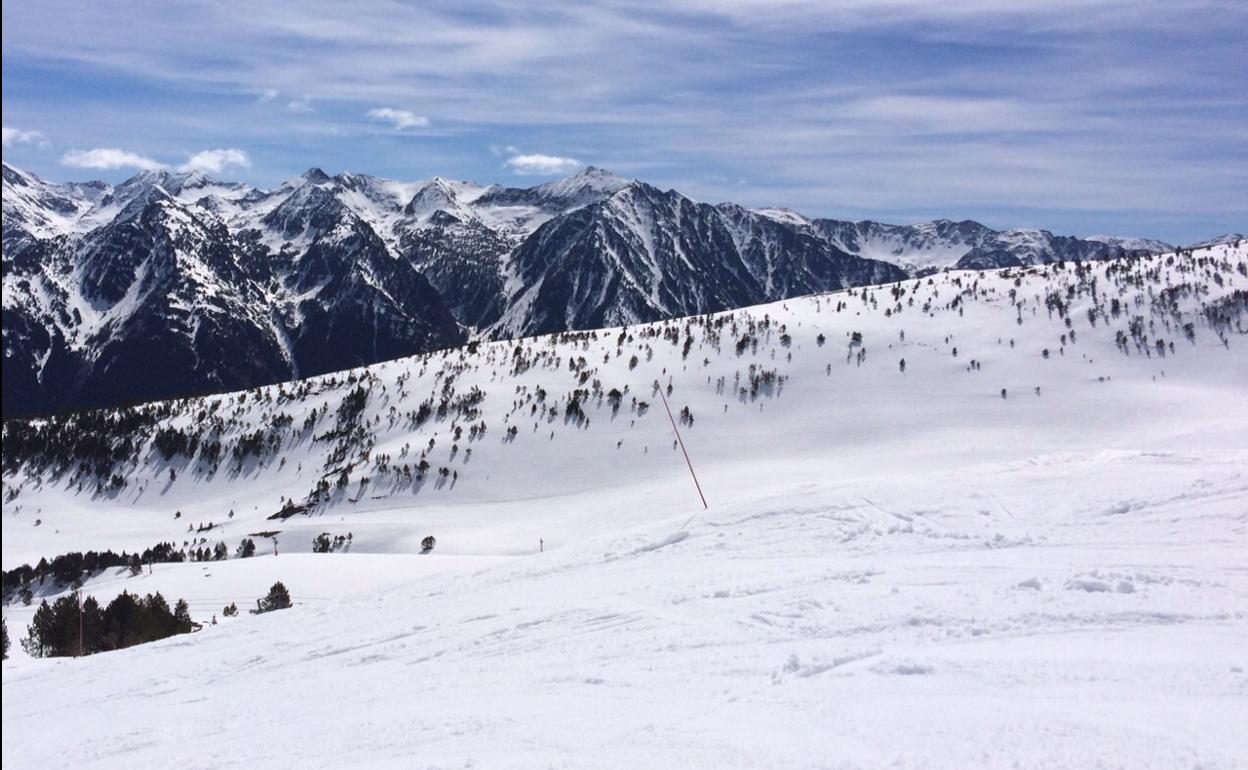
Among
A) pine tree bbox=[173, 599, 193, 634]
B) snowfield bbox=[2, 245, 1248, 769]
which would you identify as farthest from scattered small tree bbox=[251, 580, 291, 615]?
pine tree bbox=[173, 599, 193, 634]

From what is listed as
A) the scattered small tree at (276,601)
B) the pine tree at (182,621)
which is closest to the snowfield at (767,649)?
the scattered small tree at (276,601)

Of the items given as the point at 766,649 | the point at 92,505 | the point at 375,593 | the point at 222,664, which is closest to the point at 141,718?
the point at 222,664

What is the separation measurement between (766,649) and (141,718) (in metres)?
12.3

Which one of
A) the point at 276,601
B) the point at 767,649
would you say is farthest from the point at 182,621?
the point at 767,649

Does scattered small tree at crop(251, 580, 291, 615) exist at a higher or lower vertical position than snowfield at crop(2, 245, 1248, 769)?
lower

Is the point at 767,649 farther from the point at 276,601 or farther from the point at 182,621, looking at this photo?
the point at 276,601

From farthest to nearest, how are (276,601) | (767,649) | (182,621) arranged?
1. (276,601)
2. (182,621)
3. (767,649)

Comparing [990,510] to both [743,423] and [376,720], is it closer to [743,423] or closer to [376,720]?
[376,720]

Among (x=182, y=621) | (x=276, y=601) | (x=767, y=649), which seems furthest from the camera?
(x=276, y=601)

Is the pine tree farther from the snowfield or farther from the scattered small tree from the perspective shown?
the snowfield

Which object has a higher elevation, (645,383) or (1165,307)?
(1165,307)

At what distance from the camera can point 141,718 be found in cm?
1537

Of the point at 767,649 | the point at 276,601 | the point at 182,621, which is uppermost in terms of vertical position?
the point at 767,649

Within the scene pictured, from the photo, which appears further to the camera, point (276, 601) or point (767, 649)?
point (276, 601)
